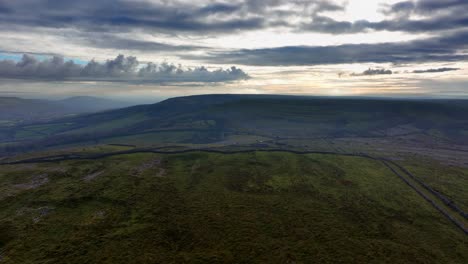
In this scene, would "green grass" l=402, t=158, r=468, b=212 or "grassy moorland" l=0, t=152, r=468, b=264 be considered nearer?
"grassy moorland" l=0, t=152, r=468, b=264

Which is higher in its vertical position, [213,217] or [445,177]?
[445,177]

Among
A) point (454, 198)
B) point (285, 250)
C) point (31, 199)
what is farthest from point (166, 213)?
point (454, 198)

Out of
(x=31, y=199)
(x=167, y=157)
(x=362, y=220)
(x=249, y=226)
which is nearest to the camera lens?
(x=249, y=226)

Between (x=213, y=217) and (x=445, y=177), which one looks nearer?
(x=213, y=217)

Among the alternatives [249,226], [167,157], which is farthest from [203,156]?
[249,226]

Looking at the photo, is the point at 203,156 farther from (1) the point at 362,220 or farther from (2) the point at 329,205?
(1) the point at 362,220

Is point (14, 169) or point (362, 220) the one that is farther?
point (14, 169)

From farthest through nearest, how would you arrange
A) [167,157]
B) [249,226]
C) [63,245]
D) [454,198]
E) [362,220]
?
[167,157]
[454,198]
[362,220]
[249,226]
[63,245]

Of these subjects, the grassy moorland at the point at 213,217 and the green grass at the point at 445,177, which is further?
the green grass at the point at 445,177
